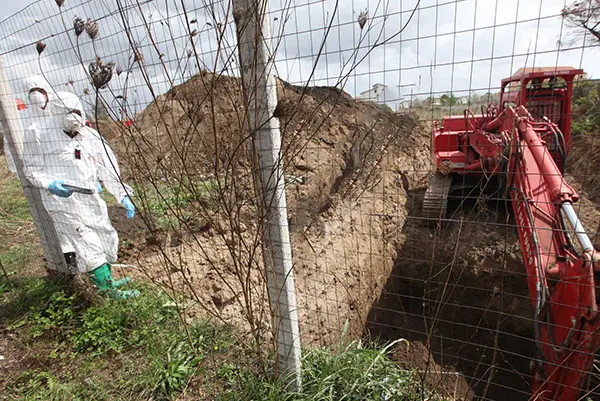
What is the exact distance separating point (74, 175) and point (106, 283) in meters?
1.15

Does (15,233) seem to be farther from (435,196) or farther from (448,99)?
(435,196)

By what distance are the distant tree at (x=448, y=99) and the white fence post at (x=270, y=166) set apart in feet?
2.79

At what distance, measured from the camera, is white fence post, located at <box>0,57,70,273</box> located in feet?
11.7

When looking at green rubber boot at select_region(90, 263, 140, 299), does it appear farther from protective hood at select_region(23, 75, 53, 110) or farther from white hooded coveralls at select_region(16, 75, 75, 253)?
protective hood at select_region(23, 75, 53, 110)

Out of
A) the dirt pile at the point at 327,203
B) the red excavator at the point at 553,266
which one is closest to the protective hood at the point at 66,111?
the dirt pile at the point at 327,203

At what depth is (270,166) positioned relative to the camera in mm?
1874

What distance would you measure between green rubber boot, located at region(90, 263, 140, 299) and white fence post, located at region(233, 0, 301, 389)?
6.52 ft

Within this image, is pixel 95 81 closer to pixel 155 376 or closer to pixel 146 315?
pixel 155 376

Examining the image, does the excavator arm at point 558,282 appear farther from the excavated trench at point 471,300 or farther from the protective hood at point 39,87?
the protective hood at point 39,87

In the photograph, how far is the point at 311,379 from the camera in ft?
7.38

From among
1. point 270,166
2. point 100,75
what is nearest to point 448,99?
point 270,166

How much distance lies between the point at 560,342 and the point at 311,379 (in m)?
1.90

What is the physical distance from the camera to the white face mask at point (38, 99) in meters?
3.26

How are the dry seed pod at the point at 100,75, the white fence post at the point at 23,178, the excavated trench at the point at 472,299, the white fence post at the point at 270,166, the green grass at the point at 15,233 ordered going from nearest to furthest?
the dry seed pod at the point at 100,75 → the white fence post at the point at 270,166 → the white fence post at the point at 23,178 → the green grass at the point at 15,233 → the excavated trench at the point at 472,299
